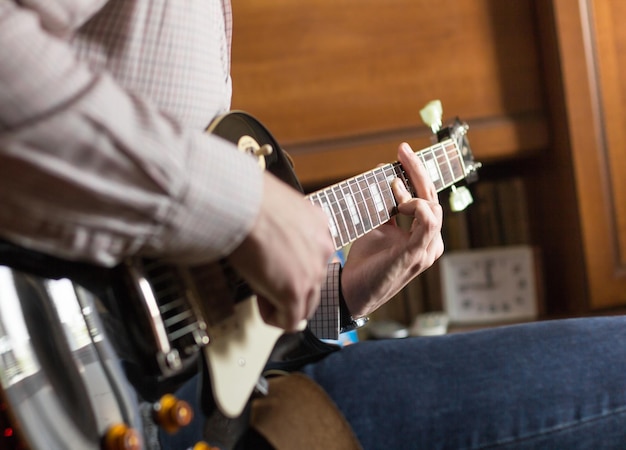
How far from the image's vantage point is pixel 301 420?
65cm

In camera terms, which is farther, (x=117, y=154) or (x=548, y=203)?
(x=548, y=203)

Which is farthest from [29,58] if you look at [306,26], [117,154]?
[306,26]

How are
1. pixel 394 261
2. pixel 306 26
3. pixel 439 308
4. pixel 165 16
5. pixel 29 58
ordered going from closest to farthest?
pixel 29 58 < pixel 165 16 < pixel 394 261 < pixel 306 26 < pixel 439 308

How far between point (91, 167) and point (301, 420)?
0.32 metres

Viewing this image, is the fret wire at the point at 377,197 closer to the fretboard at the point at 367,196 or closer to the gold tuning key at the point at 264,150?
the fretboard at the point at 367,196

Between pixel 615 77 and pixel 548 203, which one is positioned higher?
pixel 615 77

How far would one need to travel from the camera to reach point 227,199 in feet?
1.70

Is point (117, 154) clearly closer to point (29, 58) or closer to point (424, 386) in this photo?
point (29, 58)

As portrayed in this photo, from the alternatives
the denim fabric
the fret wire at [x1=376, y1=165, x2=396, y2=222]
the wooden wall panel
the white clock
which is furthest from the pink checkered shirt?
the white clock

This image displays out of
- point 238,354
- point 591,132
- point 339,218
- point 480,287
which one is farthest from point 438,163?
point 480,287

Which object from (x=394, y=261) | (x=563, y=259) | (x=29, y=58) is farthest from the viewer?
(x=563, y=259)

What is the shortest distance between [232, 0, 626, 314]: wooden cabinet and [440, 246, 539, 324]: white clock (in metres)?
0.22

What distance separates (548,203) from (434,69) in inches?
18.4

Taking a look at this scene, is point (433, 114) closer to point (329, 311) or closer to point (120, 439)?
point (329, 311)
